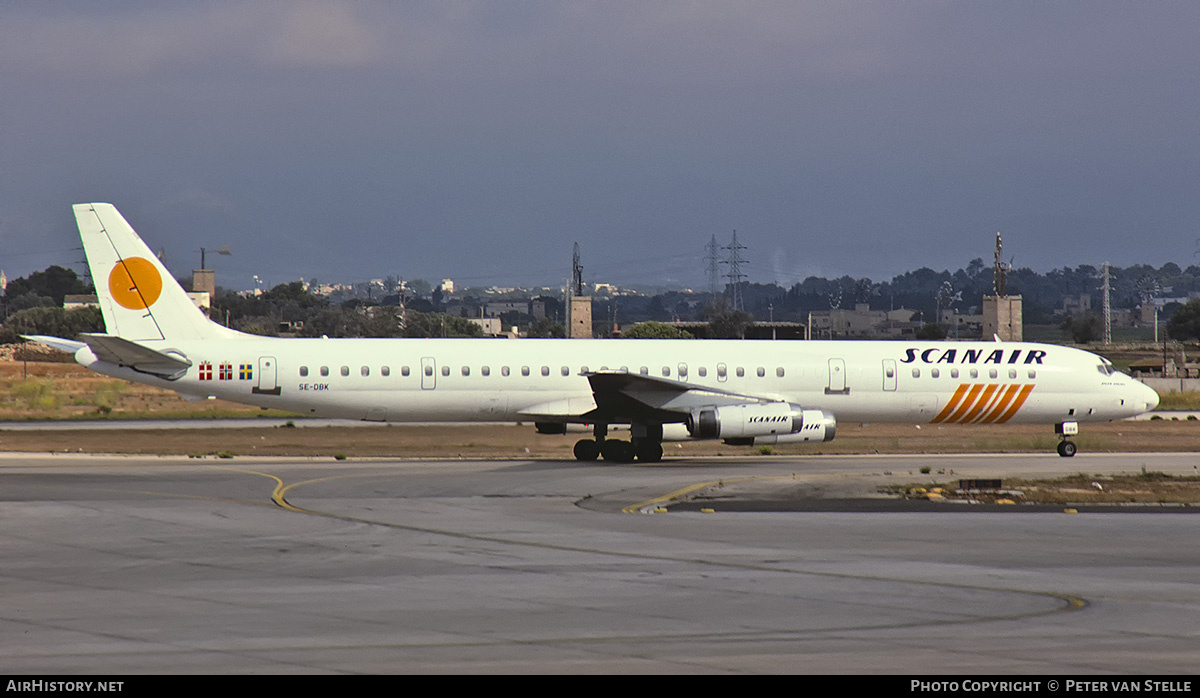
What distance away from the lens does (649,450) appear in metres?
32.2

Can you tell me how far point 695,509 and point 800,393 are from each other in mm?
12315

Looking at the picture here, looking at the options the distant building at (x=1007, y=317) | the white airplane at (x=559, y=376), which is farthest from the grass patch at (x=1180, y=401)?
the white airplane at (x=559, y=376)

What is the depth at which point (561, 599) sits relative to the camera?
13297mm

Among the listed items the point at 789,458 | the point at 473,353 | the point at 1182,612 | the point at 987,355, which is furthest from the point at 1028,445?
the point at 1182,612

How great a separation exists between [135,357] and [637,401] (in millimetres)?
12390

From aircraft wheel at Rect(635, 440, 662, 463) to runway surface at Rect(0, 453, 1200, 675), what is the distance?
6866 millimetres

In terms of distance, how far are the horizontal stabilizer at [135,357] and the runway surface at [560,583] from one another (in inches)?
212

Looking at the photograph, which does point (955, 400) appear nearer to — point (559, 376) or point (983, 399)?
point (983, 399)

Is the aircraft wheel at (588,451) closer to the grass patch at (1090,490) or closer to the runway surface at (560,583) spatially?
the runway surface at (560,583)

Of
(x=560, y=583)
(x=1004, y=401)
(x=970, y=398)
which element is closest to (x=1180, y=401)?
(x=1004, y=401)

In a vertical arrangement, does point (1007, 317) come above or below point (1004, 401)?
above

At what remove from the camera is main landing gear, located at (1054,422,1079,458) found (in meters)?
33.9

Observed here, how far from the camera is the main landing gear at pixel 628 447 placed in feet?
105
